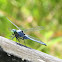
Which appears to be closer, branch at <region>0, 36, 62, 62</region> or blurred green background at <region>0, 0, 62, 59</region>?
branch at <region>0, 36, 62, 62</region>

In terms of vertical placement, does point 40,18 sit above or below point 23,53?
above

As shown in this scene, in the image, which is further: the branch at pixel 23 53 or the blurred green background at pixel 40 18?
the blurred green background at pixel 40 18

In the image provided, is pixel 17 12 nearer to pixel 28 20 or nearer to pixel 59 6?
pixel 28 20

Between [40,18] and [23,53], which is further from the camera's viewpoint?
[40,18]

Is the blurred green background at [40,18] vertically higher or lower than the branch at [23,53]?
higher

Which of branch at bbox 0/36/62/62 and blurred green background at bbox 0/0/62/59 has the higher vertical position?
blurred green background at bbox 0/0/62/59

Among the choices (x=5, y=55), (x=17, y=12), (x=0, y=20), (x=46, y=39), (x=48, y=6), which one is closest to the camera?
(x=5, y=55)

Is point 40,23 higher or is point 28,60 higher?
point 40,23

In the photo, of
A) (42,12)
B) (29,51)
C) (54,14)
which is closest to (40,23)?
(42,12)
